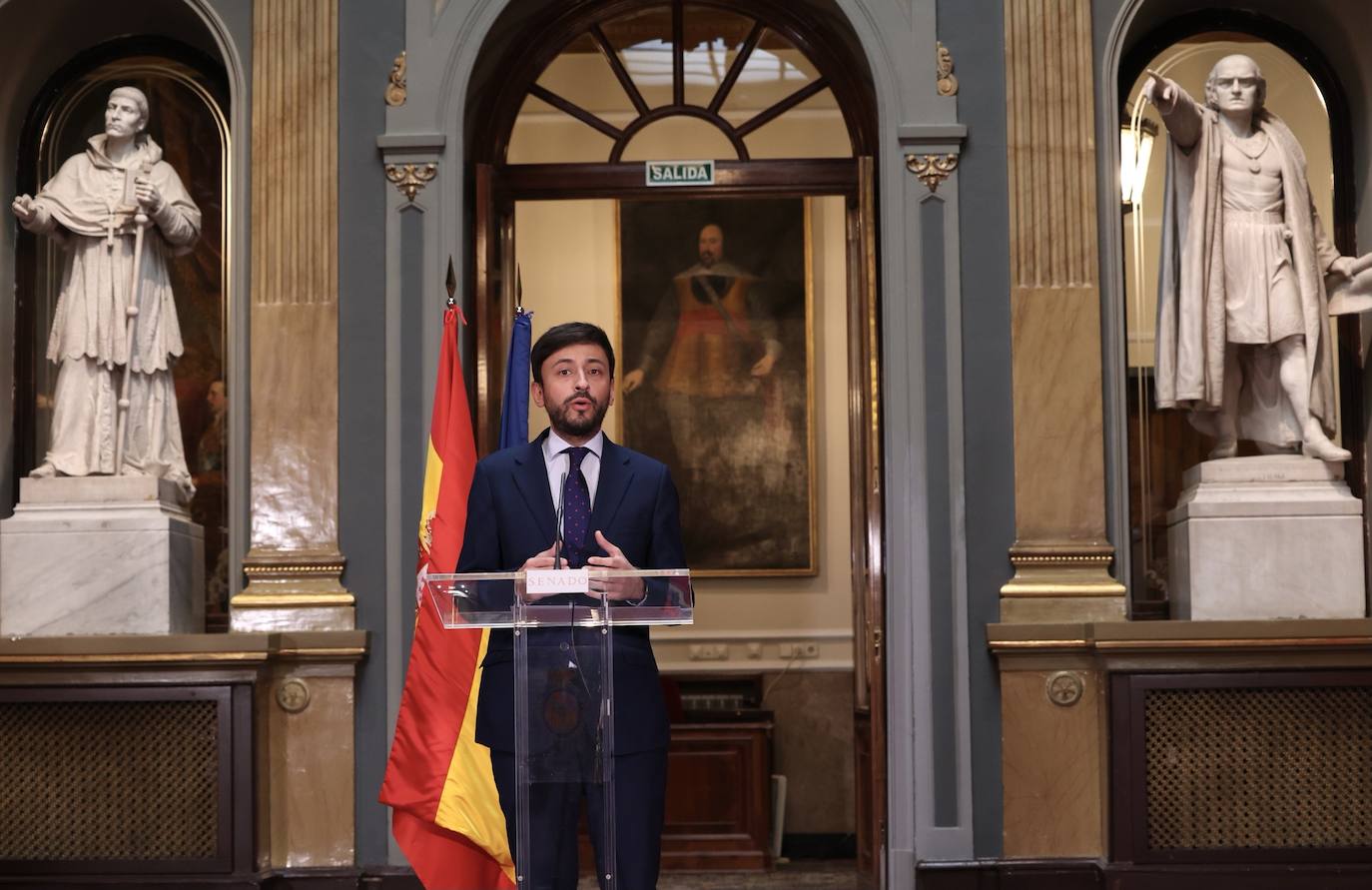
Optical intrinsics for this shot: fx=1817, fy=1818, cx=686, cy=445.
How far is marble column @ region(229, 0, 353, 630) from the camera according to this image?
663 centimetres

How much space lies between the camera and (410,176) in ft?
22.5

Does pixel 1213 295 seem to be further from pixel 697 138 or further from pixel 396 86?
pixel 396 86

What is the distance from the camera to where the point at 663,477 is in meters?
4.49

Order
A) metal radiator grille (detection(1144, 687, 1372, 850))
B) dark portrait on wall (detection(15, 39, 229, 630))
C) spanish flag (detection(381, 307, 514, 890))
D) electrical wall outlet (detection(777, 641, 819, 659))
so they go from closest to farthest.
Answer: spanish flag (detection(381, 307, 514, 890)), metal radiator grille (detection(1144, 687, 1372, 850)), dark portrait on wall (detection(15, 39, 229, 630)), electrical wall outlet (detection(777, 641, 819, 659))

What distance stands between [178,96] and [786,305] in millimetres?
3949

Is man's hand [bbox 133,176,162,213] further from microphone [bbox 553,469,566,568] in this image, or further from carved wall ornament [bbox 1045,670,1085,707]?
carved wall ornament [bbox 1045,670,1085,707]

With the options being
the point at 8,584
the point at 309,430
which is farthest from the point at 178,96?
the point at 8,584

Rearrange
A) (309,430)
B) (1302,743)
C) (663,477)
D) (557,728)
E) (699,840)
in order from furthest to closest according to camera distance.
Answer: (699,840) < (309,430) < (1302,743) < (663,477) < (557,728)

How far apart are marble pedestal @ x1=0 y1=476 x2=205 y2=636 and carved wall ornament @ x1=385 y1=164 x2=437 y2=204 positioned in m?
1.45

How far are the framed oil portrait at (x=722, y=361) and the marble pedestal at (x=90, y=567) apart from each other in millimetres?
4256

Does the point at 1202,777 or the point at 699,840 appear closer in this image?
the point at 1202,777

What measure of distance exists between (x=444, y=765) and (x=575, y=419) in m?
2.15

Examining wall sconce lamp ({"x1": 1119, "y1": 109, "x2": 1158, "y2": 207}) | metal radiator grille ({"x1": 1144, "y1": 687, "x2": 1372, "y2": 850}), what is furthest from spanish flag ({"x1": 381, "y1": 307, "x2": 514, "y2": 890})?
wall sconce lamp ({"x1": 1119, "y1": 109, "x2": 1158, "y2": 207})

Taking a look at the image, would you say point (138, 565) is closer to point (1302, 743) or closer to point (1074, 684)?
point (1074, 684)
